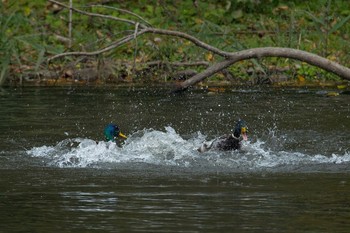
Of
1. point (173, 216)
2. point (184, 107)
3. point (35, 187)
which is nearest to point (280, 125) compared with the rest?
point (184, 107)

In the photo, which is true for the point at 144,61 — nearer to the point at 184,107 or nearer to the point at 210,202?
the point at 184,107

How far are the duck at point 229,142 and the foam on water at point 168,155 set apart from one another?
0.12 m

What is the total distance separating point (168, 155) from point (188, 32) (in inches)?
265

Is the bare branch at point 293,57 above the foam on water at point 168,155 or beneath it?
above

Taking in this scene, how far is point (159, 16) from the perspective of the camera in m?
23.5

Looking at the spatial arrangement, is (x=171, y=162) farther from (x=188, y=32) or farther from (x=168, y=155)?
(x=188, y=32)

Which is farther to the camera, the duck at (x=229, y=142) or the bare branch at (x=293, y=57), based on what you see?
the bare branch at (x=293, y=57)

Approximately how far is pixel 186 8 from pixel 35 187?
46.1 ft

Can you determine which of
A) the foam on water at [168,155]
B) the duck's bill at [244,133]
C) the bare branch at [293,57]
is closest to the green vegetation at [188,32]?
the bare branch at [293,57]

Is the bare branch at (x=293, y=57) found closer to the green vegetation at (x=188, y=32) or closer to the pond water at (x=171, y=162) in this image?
the pond water at (x=171, y=162)

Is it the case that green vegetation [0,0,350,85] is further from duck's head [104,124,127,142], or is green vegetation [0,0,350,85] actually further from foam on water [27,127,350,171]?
→ foam on water [27,127,350,171]

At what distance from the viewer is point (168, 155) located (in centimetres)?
1276

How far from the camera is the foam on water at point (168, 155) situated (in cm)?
1210

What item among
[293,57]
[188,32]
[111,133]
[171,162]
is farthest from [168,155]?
[188,32]
